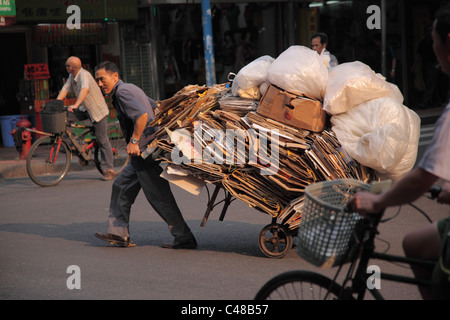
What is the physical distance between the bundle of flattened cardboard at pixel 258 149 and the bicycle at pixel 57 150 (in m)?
4.56

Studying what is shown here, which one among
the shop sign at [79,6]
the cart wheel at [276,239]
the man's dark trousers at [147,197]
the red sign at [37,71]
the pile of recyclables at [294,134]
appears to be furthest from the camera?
the red sign at [37,71]

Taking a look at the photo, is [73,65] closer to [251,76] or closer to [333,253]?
[251,76]

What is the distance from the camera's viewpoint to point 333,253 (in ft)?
10.3

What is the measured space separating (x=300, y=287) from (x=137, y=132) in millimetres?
3504

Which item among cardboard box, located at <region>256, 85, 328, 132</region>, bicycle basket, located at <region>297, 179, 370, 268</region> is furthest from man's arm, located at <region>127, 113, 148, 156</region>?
bicycle basket, located at <region>297, 179, 370, 268</region>

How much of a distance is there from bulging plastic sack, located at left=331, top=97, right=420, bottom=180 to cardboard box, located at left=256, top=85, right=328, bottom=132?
0.49ft

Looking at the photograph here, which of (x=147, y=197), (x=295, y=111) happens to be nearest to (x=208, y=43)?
(x=147, y=197)

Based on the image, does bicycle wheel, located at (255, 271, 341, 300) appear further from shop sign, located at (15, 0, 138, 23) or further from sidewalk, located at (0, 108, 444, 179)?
shop sign, located at (15, 0, 138, 23)

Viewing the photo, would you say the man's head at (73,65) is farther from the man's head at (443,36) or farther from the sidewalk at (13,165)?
the man's head at (443,36)

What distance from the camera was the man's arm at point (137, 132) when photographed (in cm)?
643

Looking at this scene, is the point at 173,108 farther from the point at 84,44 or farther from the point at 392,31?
the point at 392,31

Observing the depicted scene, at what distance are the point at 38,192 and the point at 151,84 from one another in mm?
6163

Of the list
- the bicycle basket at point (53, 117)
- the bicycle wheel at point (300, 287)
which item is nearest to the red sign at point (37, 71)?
the bicycle basket at point (53, 117)
